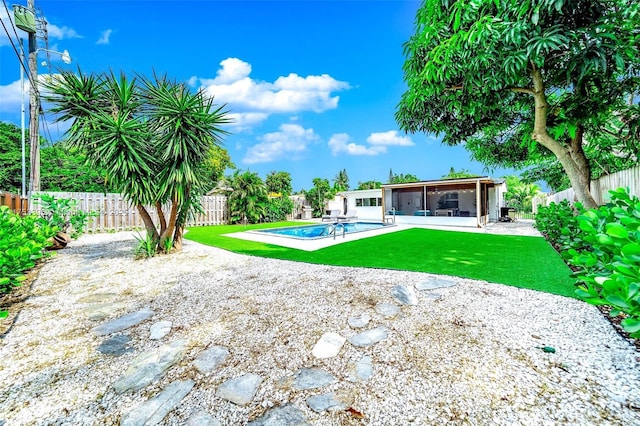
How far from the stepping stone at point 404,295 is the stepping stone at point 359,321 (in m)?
0.63

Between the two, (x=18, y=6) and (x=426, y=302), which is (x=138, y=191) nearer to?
(x=426, y=302)

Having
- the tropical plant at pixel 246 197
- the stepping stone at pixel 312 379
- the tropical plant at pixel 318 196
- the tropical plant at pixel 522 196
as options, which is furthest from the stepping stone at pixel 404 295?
the tropical plant at pixel 522 196

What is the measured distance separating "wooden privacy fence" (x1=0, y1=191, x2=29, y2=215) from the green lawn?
497 cm

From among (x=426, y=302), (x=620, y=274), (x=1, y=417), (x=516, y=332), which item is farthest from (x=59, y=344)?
(x=516, y=332)

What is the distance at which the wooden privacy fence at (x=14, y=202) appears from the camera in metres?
6.88

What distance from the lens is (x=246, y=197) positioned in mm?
16547

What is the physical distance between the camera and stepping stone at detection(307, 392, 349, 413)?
5.72 ft

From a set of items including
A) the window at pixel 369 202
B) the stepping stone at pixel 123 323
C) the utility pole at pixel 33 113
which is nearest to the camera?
the stepping stone at pixel 123 323

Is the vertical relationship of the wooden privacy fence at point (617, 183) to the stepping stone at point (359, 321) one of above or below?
above

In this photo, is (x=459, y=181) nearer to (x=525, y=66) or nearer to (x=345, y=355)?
(x=525, y=66)

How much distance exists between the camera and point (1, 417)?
1683mm

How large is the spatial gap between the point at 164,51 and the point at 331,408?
16733 millimetres

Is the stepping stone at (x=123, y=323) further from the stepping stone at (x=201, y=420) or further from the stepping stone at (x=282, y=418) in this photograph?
the stepping stone at (x=282, y=418)

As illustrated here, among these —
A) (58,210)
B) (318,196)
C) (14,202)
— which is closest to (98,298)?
(58,210)
